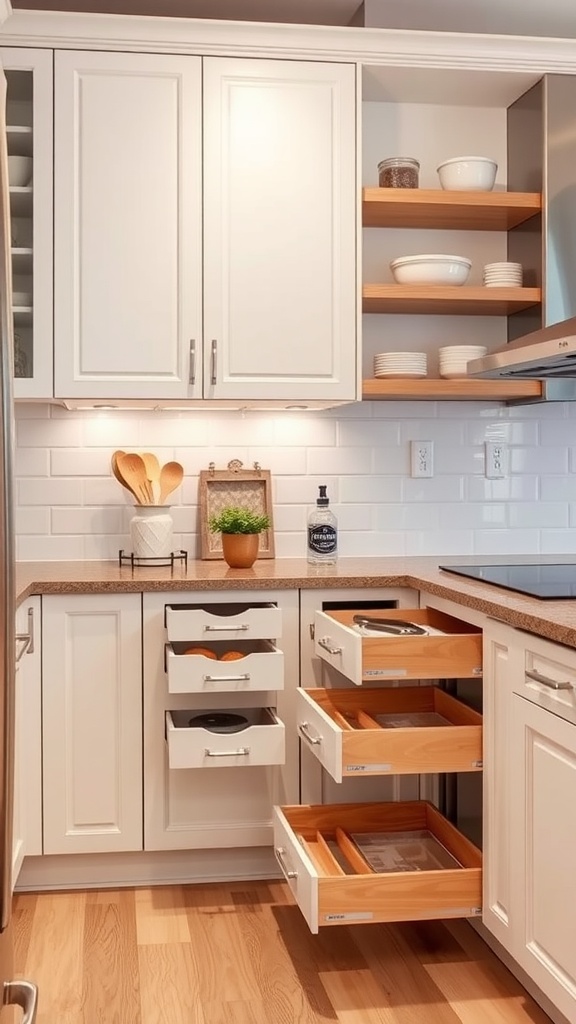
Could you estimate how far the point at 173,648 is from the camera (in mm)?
3084

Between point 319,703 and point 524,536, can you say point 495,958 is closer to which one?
point 319,703

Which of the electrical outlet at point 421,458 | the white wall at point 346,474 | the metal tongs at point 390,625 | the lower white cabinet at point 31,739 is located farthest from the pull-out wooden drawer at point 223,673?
the electrical outlet at point 421,458

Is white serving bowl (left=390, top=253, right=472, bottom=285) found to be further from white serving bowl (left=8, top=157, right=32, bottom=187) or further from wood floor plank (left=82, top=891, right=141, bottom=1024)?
wood floor plank (left=82, top=891, right=141, bottom=1024)

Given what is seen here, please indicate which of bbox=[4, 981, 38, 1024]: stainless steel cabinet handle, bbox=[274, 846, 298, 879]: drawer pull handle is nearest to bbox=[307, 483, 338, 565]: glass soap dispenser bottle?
bbox=[274, 846, 298, 879]: drawer pull handle

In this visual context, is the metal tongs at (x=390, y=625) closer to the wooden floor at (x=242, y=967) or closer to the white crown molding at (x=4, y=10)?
the wooden floor at (x=242, y=967)

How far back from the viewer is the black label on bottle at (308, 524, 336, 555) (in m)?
3.31

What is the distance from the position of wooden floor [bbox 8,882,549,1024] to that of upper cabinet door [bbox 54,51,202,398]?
1.40 meters

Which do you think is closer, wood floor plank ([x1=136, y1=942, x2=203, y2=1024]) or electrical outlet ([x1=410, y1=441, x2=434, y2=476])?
wood floor plank ([x1=136, y1=942, x2=203, y2=1024])

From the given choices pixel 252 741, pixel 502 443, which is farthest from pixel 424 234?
pixel 252 741

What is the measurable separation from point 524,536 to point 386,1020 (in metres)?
1.80

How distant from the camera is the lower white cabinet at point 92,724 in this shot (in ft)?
9.69

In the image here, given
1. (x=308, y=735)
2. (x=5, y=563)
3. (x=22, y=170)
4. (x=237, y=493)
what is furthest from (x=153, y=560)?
(x=5, y=563)

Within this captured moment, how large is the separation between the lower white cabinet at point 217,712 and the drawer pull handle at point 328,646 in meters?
0.12

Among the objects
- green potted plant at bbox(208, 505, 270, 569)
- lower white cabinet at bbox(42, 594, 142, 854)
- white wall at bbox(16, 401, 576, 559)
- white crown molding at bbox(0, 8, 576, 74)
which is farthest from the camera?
white wall at bbox(16, 401, 576, 559)
